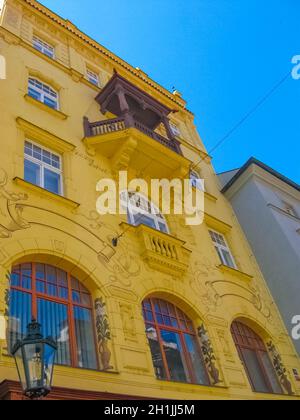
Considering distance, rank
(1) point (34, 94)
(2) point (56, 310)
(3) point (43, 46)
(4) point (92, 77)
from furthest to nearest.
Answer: (4) point (92, 77) < (3) point (43, 46) < (1) point (34, 94) < (2) point (56, 310)

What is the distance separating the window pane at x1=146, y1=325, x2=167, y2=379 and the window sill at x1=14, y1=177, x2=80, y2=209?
141 inches

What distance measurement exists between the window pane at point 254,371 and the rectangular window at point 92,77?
12.3m

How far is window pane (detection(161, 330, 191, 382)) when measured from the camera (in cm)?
918

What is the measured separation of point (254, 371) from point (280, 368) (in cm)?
100

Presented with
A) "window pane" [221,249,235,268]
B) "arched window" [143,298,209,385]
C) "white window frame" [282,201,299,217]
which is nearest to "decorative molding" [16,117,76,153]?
"arched window" [143,298,209,385]

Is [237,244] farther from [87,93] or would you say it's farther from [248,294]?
[87,93]

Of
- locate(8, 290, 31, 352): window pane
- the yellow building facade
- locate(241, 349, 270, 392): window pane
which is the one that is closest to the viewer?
locate(8, 290, 31, 352): window pane

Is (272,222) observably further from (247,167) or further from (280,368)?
(280,368)

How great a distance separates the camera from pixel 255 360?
11.7 metres

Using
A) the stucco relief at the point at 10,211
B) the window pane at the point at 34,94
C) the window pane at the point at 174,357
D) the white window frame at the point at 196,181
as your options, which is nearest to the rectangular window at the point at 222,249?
the white window frame at the point at 196,181

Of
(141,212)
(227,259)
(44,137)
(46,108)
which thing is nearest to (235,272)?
(227,259)

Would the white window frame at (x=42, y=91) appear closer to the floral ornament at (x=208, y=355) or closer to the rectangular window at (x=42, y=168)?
the rectangular window at (x=42, y=168)

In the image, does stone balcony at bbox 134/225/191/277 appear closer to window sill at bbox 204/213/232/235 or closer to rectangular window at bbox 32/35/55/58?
window sill at bbox 204/213/232/235

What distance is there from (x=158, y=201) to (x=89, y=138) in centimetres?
317
